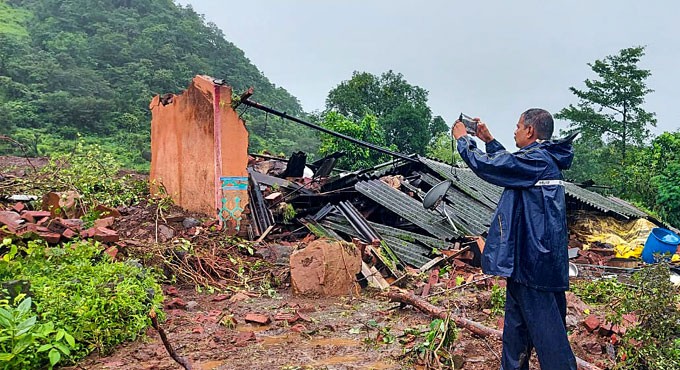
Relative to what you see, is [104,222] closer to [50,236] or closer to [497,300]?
[50,236]

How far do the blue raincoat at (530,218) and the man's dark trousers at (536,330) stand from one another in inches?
4.2

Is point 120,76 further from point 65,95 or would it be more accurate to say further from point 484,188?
point 484,188

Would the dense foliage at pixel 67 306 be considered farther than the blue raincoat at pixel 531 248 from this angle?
Yes

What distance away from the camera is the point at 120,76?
133ft

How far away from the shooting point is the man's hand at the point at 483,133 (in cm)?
345

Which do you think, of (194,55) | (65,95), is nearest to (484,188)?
(65,95)

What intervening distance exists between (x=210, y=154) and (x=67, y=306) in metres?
4.84

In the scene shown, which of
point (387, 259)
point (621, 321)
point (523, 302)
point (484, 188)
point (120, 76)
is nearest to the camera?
point (523, 302)

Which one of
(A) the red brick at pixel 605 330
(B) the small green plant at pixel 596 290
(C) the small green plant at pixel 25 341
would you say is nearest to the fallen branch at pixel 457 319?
(A) the red brick at pixel 605 330

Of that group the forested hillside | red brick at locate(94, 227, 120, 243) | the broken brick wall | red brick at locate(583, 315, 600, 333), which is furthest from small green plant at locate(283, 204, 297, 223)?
the forested hillside

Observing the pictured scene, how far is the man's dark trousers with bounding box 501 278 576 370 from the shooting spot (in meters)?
2.91

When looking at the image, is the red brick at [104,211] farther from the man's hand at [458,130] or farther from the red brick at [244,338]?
the man's hand at [458,130]

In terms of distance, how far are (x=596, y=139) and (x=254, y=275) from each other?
102ft

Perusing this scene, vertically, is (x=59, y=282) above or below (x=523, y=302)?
below
